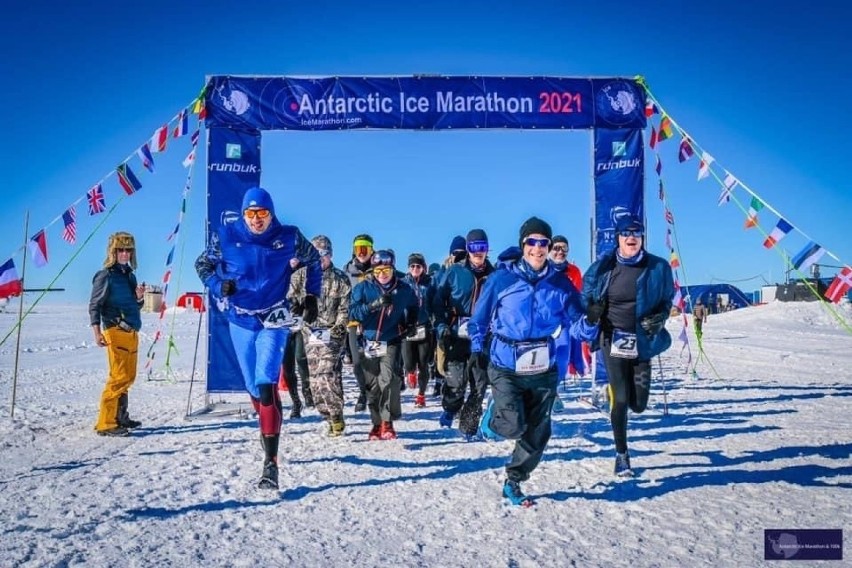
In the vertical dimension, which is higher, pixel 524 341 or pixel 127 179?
pixel 127 179

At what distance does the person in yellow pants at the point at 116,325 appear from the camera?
6547 mm

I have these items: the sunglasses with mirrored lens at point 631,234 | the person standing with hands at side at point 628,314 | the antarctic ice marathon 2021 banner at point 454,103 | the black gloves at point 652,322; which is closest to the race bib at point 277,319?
the person standing with hands at side at point 628,314

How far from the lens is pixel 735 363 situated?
1448 cm

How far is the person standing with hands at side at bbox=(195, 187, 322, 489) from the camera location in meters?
4.52

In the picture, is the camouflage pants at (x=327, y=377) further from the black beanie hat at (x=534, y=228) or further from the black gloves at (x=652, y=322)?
the black gloves at (x=652, y=322)

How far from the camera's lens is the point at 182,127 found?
28.2 feet

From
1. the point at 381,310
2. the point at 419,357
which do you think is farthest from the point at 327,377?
the point at 419,357

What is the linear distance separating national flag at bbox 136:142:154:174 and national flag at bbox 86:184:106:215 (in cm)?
71

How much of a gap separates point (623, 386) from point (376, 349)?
8.96 ft

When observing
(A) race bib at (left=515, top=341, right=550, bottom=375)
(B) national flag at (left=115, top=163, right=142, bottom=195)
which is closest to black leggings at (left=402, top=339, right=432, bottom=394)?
(A) race bib at (left=515, top=341, right=550, bottom=375)

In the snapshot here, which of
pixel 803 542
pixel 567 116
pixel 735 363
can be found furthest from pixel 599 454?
pixel 735 363

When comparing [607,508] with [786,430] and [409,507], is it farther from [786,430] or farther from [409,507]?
[786,430]

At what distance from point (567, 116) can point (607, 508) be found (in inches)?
250

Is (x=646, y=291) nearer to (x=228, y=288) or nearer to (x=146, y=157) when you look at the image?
(x=228, y=288)
